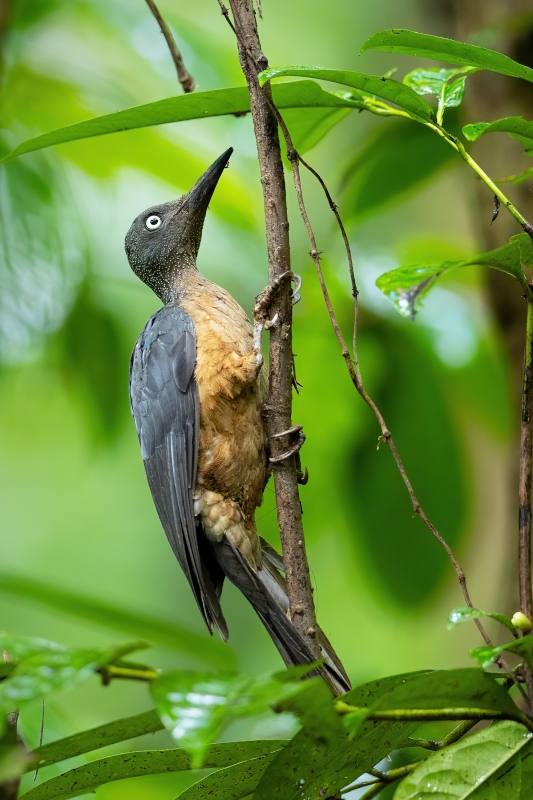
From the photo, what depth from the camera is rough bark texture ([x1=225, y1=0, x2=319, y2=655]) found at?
1.91 meters

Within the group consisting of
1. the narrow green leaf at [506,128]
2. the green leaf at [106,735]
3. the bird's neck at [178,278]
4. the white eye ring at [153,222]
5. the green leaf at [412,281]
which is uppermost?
the white eye ring at [153,222]

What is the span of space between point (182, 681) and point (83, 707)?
4.99m

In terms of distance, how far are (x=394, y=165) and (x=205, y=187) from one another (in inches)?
38.2

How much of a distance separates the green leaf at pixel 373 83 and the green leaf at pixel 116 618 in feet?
7.51

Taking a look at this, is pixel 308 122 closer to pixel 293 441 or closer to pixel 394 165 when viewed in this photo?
pixel 293 441

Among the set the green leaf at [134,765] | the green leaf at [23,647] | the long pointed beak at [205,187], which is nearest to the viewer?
the green leaf at [23,647]

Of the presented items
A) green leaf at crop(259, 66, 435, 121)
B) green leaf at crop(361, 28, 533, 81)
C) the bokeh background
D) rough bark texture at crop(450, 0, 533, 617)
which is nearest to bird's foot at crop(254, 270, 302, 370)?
green leaf at crop(259, 66, 435, 121)

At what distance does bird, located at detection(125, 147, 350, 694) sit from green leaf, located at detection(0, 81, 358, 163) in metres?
0.93

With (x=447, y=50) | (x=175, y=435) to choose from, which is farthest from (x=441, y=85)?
(x=175, y=435)

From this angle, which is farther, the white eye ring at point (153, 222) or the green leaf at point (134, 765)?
the white eye ring at point (153, 222)

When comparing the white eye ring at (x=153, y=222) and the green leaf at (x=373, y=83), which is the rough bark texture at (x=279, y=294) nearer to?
the green leaf at (x=373, y=83)

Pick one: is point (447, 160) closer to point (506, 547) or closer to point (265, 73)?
point (506, 547)

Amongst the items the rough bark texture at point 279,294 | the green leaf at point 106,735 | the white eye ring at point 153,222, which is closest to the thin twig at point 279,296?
the rough bark texture at point 279,294

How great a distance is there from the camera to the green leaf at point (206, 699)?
83 cm
